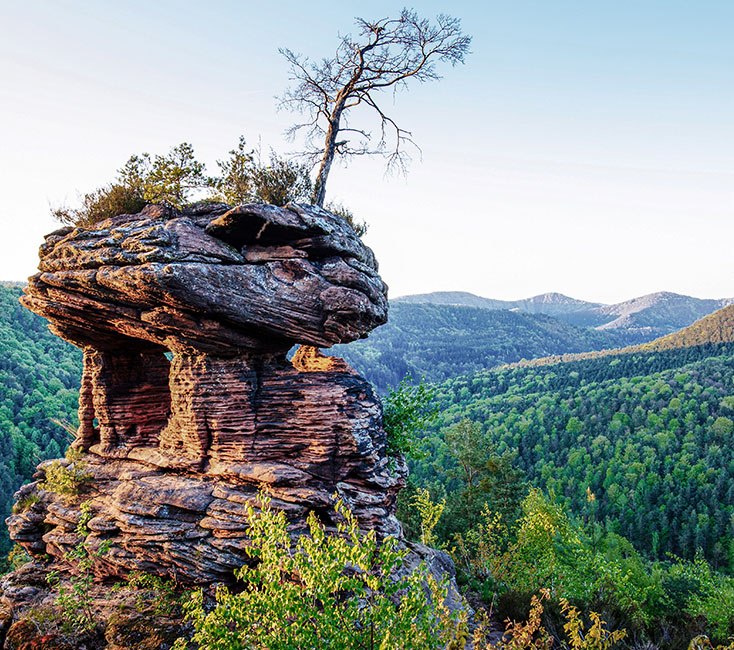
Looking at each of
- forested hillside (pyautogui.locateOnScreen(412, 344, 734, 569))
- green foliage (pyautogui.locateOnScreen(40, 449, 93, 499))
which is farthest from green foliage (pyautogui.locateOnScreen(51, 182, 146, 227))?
forested hillside (pyautogui.locateOnScreen(412, 344, 734, 569))

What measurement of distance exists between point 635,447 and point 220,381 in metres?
123

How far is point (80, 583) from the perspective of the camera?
44.1ft

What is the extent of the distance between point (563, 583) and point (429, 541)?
10.8m

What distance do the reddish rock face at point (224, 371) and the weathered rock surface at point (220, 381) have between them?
48mm

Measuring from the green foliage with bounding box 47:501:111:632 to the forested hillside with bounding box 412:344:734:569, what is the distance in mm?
35189

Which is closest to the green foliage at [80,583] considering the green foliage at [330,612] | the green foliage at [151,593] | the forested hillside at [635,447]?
the green foliage at [151,593]

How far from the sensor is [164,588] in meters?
13.2

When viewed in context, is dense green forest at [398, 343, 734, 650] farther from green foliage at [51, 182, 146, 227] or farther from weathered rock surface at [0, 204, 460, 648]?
green foliage at [51, 182, 146, 227]

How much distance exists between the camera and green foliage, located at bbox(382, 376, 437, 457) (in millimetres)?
18156

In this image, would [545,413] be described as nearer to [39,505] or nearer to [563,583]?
[563,583]

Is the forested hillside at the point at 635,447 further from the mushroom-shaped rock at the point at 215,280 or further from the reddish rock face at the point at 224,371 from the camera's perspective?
the mushroom-shaped rock at the point at 215,280

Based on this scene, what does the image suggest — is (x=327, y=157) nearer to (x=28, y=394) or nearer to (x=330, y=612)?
(x=330, y=612)

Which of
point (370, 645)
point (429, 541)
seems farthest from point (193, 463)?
point (429, 541)

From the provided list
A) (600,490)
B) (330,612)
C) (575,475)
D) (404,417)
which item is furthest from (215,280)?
(575,475)
